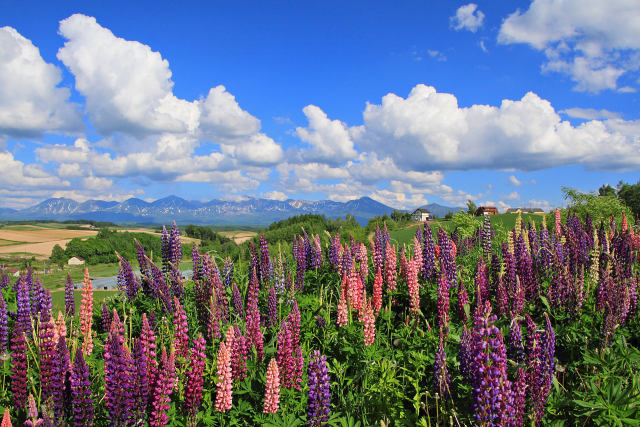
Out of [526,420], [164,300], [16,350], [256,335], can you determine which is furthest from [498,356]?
[164,300]

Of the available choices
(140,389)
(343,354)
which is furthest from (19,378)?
(343,354)

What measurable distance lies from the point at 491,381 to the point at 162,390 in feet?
11.0

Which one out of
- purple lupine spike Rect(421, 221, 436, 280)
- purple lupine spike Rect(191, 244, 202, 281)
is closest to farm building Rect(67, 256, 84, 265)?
purple lupine spike Rect(191, 244, 202, 281)

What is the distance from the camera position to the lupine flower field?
3982 millimetres

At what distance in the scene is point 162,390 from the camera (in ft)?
13.2

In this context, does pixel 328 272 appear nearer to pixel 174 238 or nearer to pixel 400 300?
pixel 400 300

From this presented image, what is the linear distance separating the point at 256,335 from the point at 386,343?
2.18 m

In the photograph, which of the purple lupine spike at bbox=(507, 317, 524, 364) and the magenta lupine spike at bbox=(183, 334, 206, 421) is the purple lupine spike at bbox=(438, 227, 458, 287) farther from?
the magenta lupine spike at bbox=(183, 334, 206, 421)

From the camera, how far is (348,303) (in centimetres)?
684

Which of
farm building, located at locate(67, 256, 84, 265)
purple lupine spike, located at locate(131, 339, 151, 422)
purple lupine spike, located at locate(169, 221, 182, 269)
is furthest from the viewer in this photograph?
farm building, located at locate(67, 256, 84, 265)

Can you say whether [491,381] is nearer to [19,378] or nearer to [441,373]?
[441,373]

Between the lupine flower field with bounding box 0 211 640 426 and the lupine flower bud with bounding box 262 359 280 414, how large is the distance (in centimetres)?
2

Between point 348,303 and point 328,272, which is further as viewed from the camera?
point 328,272

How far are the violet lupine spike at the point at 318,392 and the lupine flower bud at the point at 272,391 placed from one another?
0.42m
